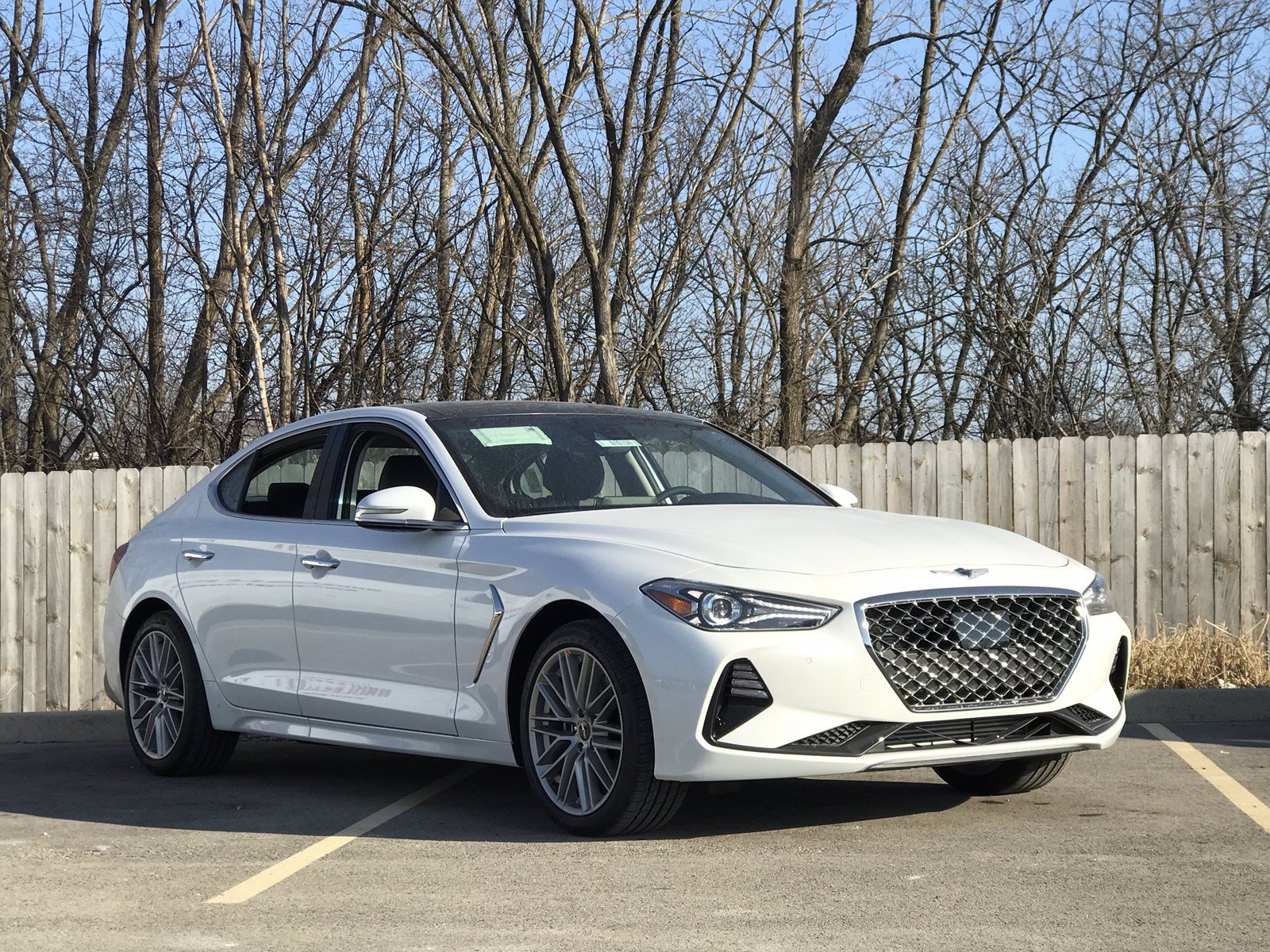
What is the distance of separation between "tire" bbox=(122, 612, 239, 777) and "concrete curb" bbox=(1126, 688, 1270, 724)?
15.7ft

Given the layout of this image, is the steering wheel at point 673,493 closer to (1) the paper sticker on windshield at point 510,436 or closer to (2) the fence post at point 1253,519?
(1) the paper sticker on windshield at point 510,436

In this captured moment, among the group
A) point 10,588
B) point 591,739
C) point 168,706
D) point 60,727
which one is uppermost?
point 10,588

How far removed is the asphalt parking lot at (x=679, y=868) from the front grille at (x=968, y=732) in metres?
0.32

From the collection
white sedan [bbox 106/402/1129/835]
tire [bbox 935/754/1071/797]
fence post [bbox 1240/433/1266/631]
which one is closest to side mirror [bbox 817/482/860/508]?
white sedan [bbox 106/402/1129/835]

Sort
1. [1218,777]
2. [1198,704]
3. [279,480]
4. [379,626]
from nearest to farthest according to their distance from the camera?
[379,626]
[1218,777]
[279,480]
[1198,704]

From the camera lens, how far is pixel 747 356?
50.5ft

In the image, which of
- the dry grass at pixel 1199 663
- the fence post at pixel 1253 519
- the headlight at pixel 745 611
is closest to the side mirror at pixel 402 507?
the headlight at pixel 745 611

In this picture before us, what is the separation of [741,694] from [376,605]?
194cm

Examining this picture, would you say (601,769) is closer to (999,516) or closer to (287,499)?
(287,499)

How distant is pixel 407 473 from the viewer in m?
7.32

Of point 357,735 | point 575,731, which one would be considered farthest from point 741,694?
point 357,735

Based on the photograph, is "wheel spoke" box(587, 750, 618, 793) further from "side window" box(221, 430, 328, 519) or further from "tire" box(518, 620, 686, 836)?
"side window" box(221, 430, 328, 519)

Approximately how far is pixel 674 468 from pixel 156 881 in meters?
2.88

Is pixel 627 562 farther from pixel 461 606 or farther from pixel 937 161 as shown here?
pixel 937 161
